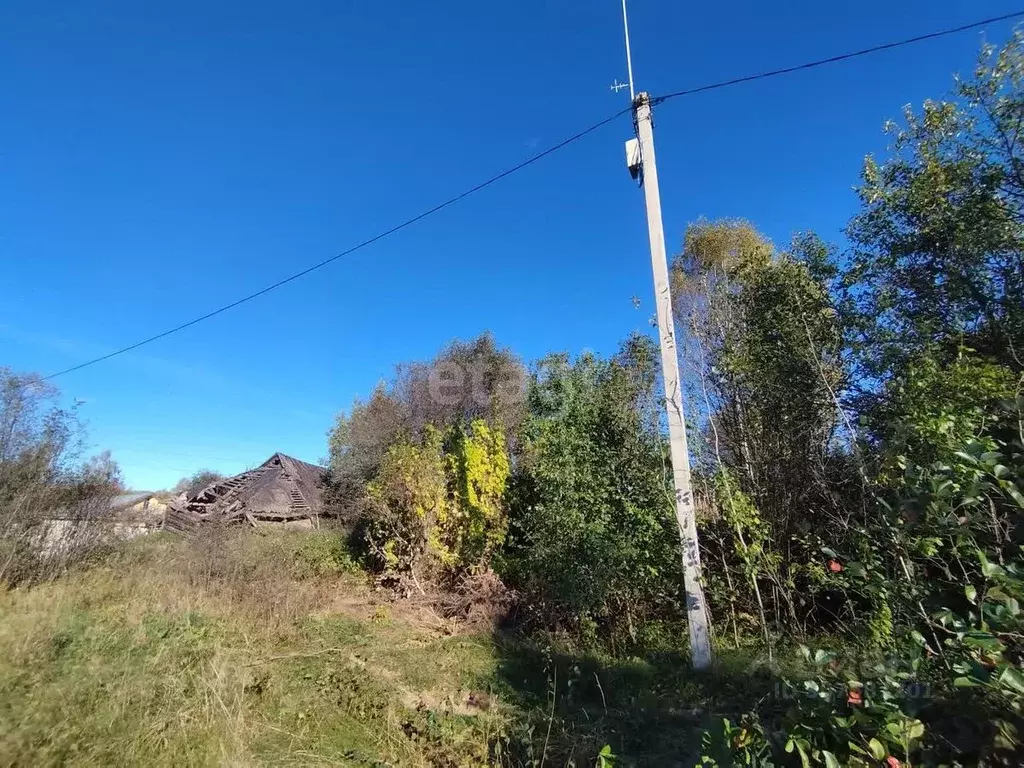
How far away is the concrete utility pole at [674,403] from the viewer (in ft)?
17.3

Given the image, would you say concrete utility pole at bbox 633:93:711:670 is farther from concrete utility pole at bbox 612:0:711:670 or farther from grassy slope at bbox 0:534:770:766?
grassy slope at bbox 0:534:770:766

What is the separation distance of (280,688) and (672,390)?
486cm

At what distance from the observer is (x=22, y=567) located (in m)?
6.78

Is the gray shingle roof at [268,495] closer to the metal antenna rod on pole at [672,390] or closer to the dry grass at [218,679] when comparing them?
the dry grass at [218,679]

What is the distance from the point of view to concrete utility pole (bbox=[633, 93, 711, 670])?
5273 millimetres

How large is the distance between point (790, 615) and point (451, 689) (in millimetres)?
4241

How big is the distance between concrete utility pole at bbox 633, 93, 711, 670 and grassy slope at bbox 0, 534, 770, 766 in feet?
1.73

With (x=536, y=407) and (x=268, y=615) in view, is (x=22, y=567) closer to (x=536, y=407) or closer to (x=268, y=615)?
(x=268, y=615)

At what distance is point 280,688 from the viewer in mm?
4648

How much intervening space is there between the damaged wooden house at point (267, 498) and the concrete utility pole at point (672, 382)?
1457 centimetres

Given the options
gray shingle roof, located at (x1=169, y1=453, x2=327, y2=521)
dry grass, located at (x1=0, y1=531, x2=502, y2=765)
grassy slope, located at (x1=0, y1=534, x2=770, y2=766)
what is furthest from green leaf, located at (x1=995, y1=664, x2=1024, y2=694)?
gray shingle roof, located at (x1=169, y1=453, x2=327, y2=521)

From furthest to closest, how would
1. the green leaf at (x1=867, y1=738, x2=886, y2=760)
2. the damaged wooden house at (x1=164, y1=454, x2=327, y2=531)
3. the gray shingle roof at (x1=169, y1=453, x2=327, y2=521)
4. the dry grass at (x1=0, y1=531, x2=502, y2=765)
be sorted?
the gray shingle roof at (x1=169, y1=453, x2=327, y2=521)
the damaged wooden house at (x1=164, y1=454, x2=327, y2=531)
the dry grass at (x1=0, y1=531, x2=502, y2=765)
the green leaf at (x1=867, y1=738, x2=886, y2=760)

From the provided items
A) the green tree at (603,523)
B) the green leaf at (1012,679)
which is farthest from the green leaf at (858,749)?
the green tree at (603,523)

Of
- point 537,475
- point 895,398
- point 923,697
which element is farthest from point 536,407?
point 923,697
